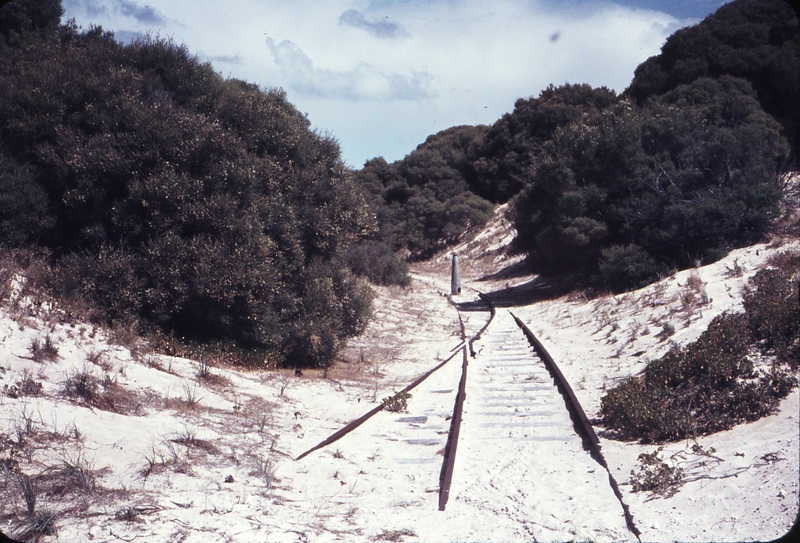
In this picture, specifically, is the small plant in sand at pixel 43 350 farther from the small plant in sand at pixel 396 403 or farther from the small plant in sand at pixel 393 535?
the small plant in sand at pixel 393 535

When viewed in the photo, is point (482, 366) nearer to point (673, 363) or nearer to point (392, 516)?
point (673, 363)

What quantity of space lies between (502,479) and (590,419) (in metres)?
2.48

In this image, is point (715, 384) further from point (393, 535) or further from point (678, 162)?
point (678, 162)

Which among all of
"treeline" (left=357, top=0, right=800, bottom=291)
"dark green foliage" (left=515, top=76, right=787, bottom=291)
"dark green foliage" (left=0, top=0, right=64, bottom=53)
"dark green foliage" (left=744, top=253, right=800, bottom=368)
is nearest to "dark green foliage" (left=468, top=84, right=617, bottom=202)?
"treeline" (left=357, top=0, right=800, bottom=291)

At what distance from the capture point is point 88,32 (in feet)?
40.9

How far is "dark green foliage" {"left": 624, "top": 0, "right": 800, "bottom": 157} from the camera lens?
24719 millimetres

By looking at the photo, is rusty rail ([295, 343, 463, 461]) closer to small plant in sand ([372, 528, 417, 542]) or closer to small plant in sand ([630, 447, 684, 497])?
small plant in sand ([372, 528, 417, 542])

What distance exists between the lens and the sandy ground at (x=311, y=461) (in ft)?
15.2

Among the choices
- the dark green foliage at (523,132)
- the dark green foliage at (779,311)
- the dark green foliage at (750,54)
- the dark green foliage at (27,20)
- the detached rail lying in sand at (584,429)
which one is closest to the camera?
the detached rail lying in sand at (584,429)

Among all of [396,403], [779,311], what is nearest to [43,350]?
[396,403]

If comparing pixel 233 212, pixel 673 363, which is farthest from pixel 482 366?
pixel 233 212

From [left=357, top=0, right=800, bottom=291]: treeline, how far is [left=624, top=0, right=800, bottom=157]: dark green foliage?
52 mm

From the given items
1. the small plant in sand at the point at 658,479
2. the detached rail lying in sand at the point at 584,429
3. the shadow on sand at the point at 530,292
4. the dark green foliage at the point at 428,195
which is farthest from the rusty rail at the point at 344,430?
the dark green foliage at the point at 428,195

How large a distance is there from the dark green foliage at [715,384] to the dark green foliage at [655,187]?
8.53 meters
